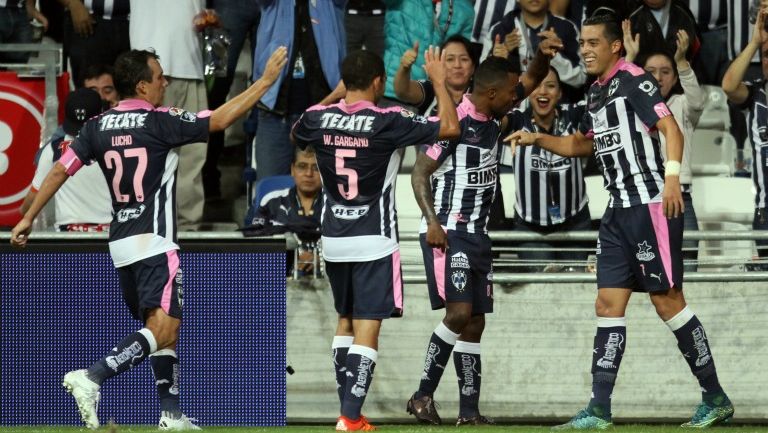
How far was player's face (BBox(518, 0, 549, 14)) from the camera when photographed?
12711 mm

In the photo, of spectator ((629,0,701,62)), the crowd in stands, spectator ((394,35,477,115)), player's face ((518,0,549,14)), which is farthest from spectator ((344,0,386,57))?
spectator ((629,0,701,62))

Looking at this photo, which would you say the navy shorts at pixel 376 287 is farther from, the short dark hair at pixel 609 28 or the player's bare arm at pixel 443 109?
the short dark hair at pixel 609 28

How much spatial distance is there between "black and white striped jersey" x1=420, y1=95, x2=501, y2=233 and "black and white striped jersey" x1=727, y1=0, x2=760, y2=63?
162 inches

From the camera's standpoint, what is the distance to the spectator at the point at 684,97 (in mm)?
11578

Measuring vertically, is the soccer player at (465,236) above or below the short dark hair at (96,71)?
below

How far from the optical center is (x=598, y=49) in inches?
366

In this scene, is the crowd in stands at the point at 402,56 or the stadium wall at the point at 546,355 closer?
the stadium wall at the point at 546,355

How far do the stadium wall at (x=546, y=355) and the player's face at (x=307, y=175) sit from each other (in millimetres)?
827

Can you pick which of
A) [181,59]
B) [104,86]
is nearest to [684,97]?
[181,59]

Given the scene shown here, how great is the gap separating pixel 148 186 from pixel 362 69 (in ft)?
5.18

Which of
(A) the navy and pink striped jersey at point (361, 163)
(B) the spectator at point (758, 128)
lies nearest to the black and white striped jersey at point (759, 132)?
(B) the spectator at point (758, 128)

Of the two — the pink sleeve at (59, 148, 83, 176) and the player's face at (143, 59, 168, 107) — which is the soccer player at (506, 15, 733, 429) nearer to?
the player's face at (143, 59, 168, 107)

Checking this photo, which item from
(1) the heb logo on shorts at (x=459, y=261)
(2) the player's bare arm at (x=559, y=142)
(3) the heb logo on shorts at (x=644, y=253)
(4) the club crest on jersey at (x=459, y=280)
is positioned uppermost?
(2) the player's bare arm at (x=559, y=142)

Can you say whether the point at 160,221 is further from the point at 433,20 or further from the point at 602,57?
the point at 433,20
